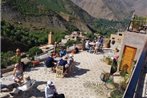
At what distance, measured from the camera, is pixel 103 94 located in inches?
507

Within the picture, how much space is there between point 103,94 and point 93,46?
7.74m

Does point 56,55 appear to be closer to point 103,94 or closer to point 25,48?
point 103,94

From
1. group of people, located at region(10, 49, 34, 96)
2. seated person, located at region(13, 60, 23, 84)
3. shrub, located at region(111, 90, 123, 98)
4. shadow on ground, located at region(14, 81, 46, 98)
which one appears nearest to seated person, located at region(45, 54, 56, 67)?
group of people, located at region(10, 49, 34, 96)

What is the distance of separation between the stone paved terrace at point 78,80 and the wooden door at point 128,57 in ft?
4.09

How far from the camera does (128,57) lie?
1566 centimetres

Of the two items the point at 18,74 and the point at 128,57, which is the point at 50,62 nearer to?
Answer: the point at 18,74

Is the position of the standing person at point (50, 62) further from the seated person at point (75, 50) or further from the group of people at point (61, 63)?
the seated person at point (75, 50)

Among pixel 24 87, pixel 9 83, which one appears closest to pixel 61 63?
pixel 9 83

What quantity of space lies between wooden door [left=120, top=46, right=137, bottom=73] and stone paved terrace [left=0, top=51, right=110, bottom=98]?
1245mm

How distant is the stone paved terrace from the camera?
12677 millimetres

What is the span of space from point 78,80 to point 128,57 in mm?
2990

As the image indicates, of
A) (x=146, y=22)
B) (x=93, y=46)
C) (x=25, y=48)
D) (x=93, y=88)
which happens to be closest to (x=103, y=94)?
(x=93, y=88)

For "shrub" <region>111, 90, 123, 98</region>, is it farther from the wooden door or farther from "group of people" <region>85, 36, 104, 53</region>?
"group of people" <region>85, 36, 104, 53</region>

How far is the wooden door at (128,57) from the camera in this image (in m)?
15.5
